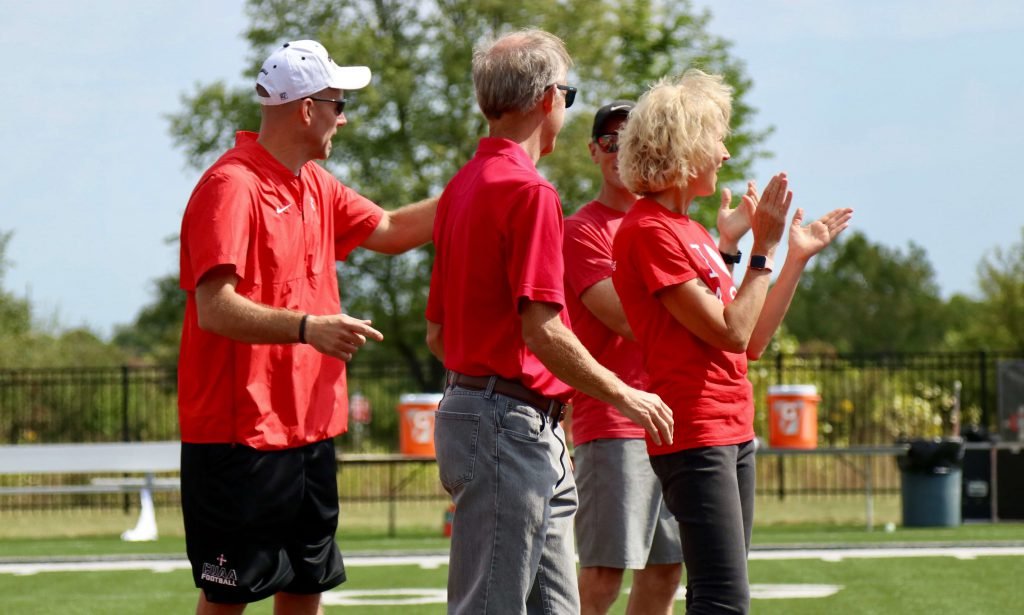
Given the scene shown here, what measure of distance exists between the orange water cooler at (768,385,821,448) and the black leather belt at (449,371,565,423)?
1048cm

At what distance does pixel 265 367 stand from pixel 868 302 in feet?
271

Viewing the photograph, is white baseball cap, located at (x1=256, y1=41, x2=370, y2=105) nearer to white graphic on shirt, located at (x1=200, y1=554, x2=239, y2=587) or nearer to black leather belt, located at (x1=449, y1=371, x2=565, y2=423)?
black leather belt, located at (x1=449, y1=371, x2=565, y2=423)

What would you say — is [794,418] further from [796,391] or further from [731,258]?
[731,258]

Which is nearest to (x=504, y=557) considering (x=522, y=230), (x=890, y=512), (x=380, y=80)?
(x=522, y=230)

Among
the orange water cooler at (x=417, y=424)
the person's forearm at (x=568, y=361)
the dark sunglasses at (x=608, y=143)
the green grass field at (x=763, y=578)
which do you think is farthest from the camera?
the orange water cooler at (x=417, y=424)

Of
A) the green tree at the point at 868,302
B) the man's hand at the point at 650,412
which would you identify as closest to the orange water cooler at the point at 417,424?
the man's hand at the point at 650,412

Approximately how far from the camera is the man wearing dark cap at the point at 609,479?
503 cm

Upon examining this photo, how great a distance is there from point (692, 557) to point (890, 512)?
48.3 ft

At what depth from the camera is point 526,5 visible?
32.1 meters

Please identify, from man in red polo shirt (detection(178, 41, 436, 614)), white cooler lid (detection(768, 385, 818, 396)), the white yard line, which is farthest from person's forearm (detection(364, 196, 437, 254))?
white cooler lid (detection(768, 385, 818, 396))

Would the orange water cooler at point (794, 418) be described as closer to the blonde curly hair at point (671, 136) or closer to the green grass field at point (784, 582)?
the green grass field at point (784, 582)

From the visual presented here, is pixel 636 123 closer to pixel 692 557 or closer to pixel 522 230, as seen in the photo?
pixel 522 230

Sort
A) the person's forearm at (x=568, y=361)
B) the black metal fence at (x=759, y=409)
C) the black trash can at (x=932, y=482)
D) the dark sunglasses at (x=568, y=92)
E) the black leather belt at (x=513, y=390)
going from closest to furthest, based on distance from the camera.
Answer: the person's forearm at (x=568, y=361) < the black leather belt at (x=513, y=390) < the dark sunglasses at (x=568, y=92) < the black trash can at (x=932, y=482) < the black metal fence at (x=759, y=409)

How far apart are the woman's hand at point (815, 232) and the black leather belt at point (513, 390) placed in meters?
0.89
